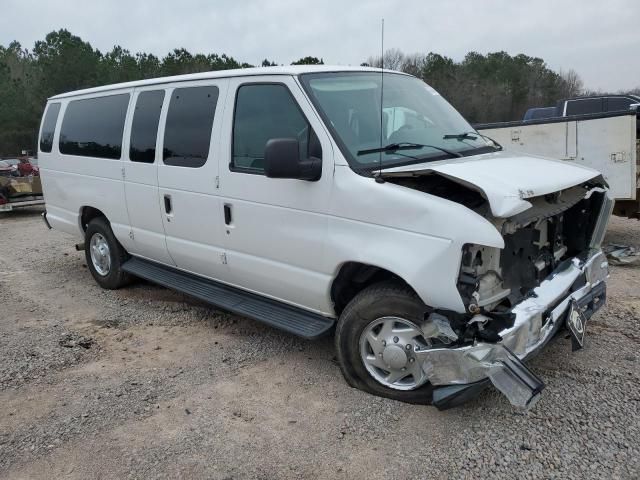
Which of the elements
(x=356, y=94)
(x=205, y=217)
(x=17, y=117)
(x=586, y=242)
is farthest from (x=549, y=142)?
(x=17, y=117)

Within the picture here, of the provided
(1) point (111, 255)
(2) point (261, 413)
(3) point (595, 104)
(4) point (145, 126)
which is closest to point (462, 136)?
(2) point (261, 413)

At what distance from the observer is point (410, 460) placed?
310cm

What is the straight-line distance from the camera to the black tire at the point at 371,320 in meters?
3.42

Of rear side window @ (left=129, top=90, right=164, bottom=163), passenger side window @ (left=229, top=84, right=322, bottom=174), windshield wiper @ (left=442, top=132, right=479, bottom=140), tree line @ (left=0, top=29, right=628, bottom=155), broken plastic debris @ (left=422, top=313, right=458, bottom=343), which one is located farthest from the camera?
tree line @ (left=0, top=29, right=628, bottom=155)

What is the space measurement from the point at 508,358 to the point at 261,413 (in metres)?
1.58

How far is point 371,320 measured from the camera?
3.59 m

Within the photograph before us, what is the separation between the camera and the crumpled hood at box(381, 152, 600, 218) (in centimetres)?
296

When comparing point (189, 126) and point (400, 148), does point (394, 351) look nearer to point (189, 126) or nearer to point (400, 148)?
point (400, 148)

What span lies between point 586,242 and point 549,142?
4.03m

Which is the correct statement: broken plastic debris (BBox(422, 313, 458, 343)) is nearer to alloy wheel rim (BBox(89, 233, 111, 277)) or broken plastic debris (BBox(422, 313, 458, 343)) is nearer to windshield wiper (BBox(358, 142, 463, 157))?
windshield wiper (BBox(358, 142, 463, 157))

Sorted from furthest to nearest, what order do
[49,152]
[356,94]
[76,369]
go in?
[49,152]
[76,369]
[356,94]

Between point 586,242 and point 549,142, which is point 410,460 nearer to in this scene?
point 586,242

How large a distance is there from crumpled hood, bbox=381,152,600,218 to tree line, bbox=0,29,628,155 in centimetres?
2643

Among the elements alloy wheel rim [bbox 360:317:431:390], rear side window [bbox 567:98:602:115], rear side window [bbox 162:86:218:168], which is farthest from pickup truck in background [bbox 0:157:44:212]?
rear side window [bbox 567:98:602:115]
